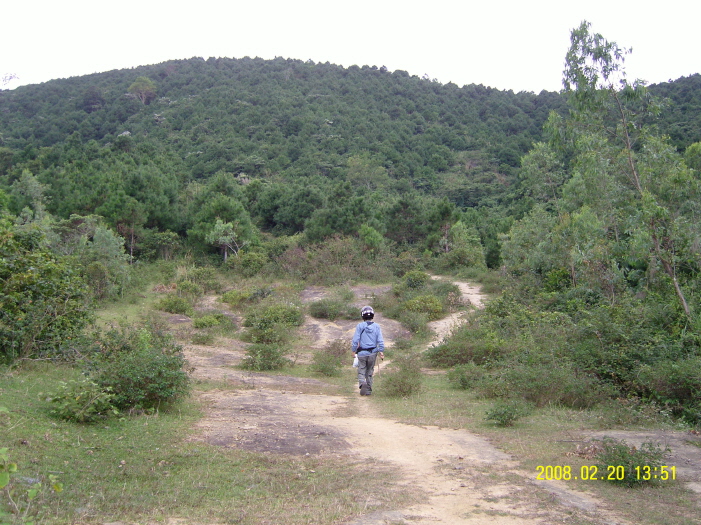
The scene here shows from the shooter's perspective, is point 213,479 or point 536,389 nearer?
point 213,479

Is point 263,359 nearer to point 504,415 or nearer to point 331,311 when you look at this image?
point 504,415

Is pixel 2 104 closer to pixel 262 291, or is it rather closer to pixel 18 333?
pixel 262 291

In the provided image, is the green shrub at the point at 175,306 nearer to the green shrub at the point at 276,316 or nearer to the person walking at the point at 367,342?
the green shrub at the point at 276,316

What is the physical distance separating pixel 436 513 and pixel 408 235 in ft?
99.2

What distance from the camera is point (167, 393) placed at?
659 centimetres

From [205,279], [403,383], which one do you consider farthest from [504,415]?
[205,279]

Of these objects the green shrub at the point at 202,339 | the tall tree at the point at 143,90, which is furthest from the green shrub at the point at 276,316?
the tall tree at the point at 143,90

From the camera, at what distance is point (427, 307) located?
59.6ft

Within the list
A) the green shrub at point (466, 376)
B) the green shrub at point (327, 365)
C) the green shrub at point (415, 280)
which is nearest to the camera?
the green shrub at point (466, 376)

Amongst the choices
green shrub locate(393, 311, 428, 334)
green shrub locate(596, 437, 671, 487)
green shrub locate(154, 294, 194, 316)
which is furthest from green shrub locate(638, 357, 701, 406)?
green shrub locate(154, 294, 194, 316)

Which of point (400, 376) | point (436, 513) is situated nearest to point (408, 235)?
point (400, 376)

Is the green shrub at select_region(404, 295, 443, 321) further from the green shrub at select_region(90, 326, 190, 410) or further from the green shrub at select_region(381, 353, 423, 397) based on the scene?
the green shrub at select_region(90, 326, 190, 410)

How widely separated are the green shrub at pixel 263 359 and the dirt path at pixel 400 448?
1.14 meters
